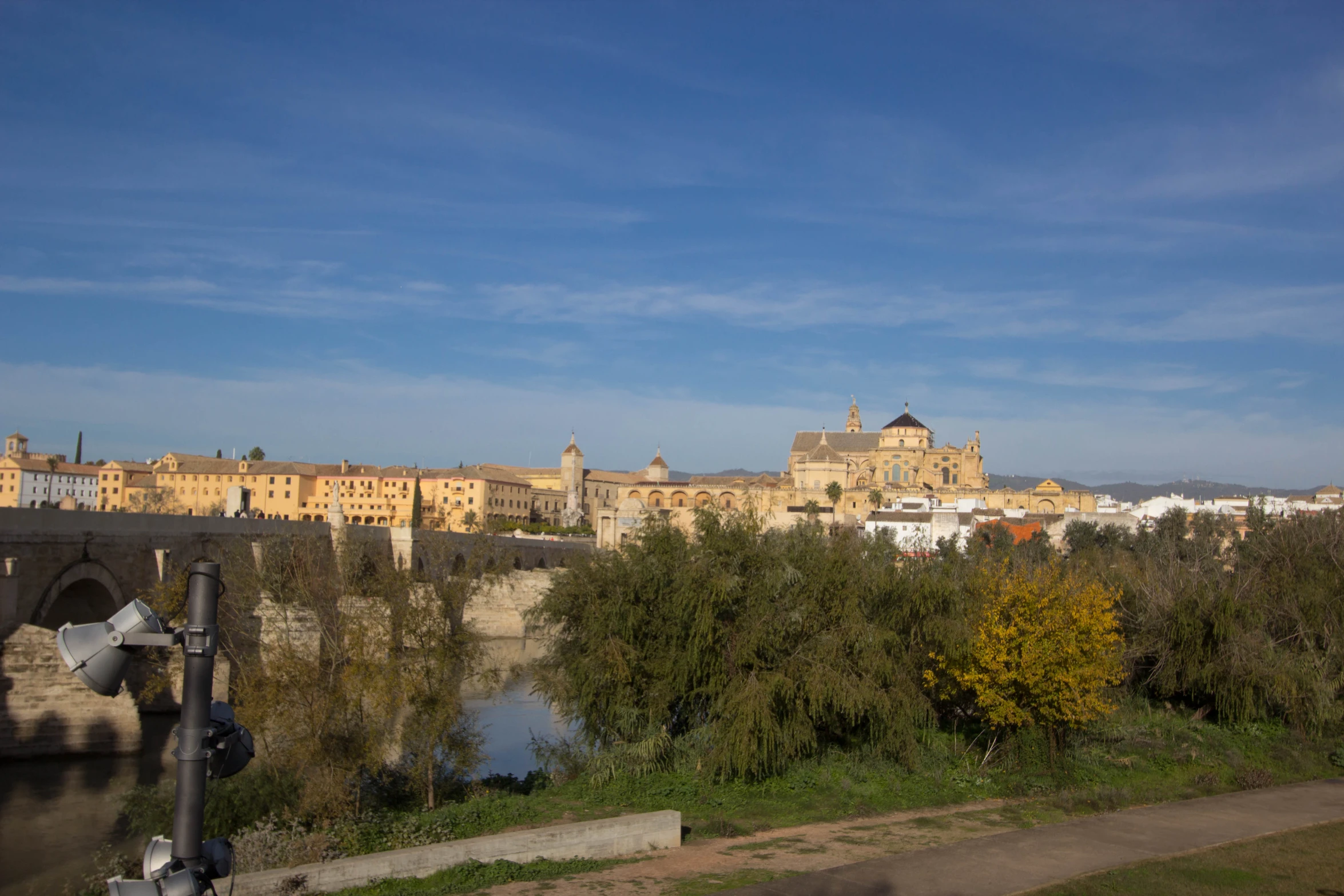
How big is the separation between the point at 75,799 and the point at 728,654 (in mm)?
11179

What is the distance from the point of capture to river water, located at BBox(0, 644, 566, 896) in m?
13.8

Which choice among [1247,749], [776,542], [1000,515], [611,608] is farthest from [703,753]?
[1000,515]

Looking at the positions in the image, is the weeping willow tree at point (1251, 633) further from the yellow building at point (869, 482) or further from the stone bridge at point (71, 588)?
the yellow building at point (869, 482)

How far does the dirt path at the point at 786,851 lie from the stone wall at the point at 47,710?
45.0 ft

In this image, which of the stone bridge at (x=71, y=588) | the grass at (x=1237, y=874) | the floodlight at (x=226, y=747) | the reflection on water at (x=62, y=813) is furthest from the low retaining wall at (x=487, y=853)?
the floodlight at (x=226, y=747)

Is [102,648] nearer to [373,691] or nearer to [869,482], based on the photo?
[373,691]

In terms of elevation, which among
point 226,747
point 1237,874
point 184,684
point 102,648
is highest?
point 102,648

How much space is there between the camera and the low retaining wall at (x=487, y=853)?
963cm

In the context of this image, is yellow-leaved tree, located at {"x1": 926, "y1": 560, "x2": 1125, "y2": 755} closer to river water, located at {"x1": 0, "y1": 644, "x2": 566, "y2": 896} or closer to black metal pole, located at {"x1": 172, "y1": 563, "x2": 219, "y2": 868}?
river water, located at {"x1": 0, "y1": 644, "x2": 566, "y2": 896}

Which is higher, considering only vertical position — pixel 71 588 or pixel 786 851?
pixel 71 588

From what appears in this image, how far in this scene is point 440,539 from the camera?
15.7 meters

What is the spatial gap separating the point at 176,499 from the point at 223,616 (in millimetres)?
80081

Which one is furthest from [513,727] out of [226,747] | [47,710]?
[226,747]

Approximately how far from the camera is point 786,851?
11.7 metres
